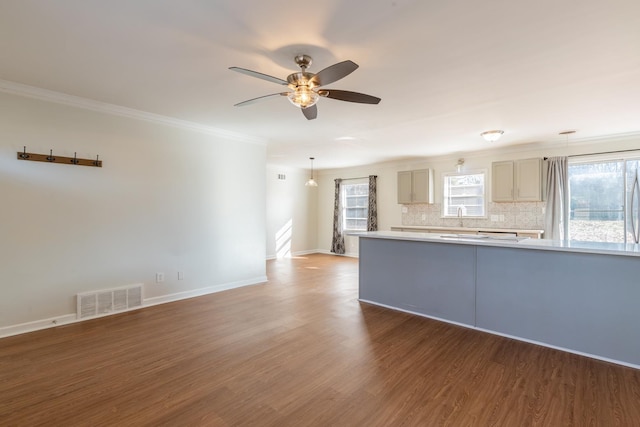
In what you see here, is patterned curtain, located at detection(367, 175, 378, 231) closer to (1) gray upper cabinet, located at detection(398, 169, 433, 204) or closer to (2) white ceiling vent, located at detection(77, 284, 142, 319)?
(1) gray upper cabinet, located at detection(398, 169, 433, 204)

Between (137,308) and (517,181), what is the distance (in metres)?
6.74

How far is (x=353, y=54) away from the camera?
251 cm

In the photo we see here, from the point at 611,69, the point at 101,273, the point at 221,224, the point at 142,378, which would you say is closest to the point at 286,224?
the point at 221,224

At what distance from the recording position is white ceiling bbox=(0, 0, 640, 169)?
198 cm

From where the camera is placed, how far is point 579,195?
5402 millimetres

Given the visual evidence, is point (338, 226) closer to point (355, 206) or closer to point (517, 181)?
point (355, 206)

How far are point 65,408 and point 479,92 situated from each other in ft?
14.9

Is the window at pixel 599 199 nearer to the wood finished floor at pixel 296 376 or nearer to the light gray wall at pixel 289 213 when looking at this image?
the wood finished floor at pixel 296 376

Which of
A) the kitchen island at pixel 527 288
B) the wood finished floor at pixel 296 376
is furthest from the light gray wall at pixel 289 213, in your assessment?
the wood finished floor at pixel 296 376

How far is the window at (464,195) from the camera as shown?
655 cm

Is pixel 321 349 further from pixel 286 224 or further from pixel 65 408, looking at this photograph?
pixel 286 224

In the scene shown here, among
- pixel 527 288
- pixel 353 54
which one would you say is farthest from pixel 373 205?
pixel 353 54

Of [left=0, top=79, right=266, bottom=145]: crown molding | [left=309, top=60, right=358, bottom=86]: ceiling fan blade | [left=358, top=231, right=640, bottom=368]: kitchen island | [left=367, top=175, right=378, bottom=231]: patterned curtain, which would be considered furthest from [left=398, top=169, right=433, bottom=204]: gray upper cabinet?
[left=309, top=60, right=358, bottom=86]: ceiling fan blade

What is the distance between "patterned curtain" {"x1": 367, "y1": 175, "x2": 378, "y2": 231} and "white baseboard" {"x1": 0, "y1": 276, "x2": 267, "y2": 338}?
12.2ft
